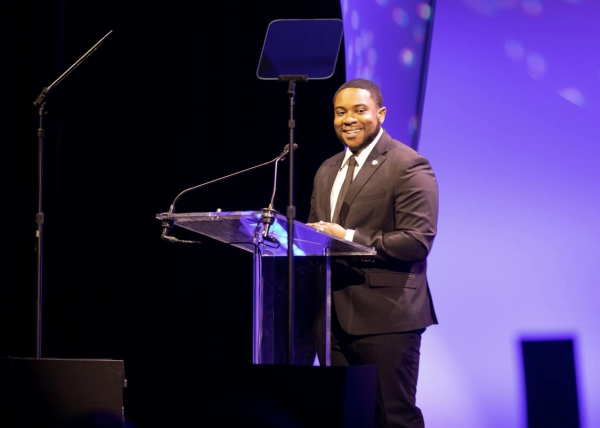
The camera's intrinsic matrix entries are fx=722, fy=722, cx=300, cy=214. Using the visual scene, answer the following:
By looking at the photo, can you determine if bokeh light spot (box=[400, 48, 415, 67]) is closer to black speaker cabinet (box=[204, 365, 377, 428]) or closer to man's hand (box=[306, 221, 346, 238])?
man's hand (box=[306, 221, 346, 238])

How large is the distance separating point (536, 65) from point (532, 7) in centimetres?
30

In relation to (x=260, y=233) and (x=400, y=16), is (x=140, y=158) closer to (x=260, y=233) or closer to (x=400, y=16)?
(x=400, y=16)

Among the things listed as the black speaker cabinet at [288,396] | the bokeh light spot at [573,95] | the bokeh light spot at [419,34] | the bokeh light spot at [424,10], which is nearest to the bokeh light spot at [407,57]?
the bokeh light spot at [419,34]

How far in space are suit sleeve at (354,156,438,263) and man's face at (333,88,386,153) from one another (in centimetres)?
22

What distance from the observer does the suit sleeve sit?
8.54ft

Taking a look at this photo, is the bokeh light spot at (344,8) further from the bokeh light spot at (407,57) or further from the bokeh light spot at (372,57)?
the bokeh light spot at (407,57)

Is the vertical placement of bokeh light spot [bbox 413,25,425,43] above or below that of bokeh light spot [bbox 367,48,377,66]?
above

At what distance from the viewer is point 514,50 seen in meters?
3.64

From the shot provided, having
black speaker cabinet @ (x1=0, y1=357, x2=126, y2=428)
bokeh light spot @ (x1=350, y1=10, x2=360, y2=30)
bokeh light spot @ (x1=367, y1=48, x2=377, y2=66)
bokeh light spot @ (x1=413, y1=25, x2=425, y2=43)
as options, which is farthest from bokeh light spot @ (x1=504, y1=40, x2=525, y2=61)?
black speaker cabinet @ (x1=0, y1=357, x2=126, y2=428)

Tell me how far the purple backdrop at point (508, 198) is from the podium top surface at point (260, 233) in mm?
1319

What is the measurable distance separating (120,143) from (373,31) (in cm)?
155

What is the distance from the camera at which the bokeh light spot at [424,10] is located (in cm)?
383

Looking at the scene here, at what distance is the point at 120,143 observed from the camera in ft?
13.4

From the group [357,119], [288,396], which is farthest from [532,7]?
[288,396]
